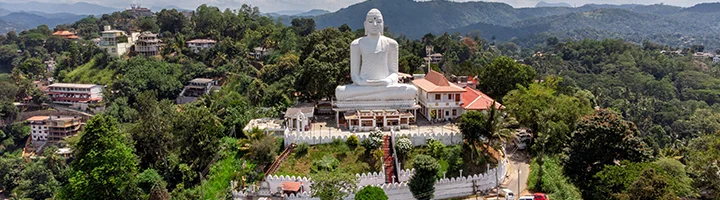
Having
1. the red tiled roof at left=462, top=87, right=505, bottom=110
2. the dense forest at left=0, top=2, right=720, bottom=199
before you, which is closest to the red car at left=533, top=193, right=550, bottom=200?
the dense forest at left=0, top=2, right=720, bottom=199

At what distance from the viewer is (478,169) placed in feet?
67.5

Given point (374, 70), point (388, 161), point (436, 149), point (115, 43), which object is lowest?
point (388, 161)

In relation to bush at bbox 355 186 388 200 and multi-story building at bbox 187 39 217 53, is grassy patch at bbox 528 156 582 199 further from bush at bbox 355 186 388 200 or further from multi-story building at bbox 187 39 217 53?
multi-story building at bbox 187 39 217 53

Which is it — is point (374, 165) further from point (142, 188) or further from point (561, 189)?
point (142, 188)

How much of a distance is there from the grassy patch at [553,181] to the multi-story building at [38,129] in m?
44.6

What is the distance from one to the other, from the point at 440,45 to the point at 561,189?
4974 centimetres

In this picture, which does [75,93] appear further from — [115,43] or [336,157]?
[336,157]

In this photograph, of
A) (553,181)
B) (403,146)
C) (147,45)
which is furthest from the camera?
(147,45)

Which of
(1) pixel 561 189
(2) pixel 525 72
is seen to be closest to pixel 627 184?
(1) pixel 561 189

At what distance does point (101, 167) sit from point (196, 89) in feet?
95.8

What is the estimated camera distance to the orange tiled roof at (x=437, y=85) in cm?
2608

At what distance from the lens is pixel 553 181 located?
1952 cm

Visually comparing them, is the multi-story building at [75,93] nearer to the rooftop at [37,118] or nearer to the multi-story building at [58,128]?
the rooftop at [37,118]

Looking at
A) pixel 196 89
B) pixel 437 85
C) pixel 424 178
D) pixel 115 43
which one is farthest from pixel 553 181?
pixel 115 43
